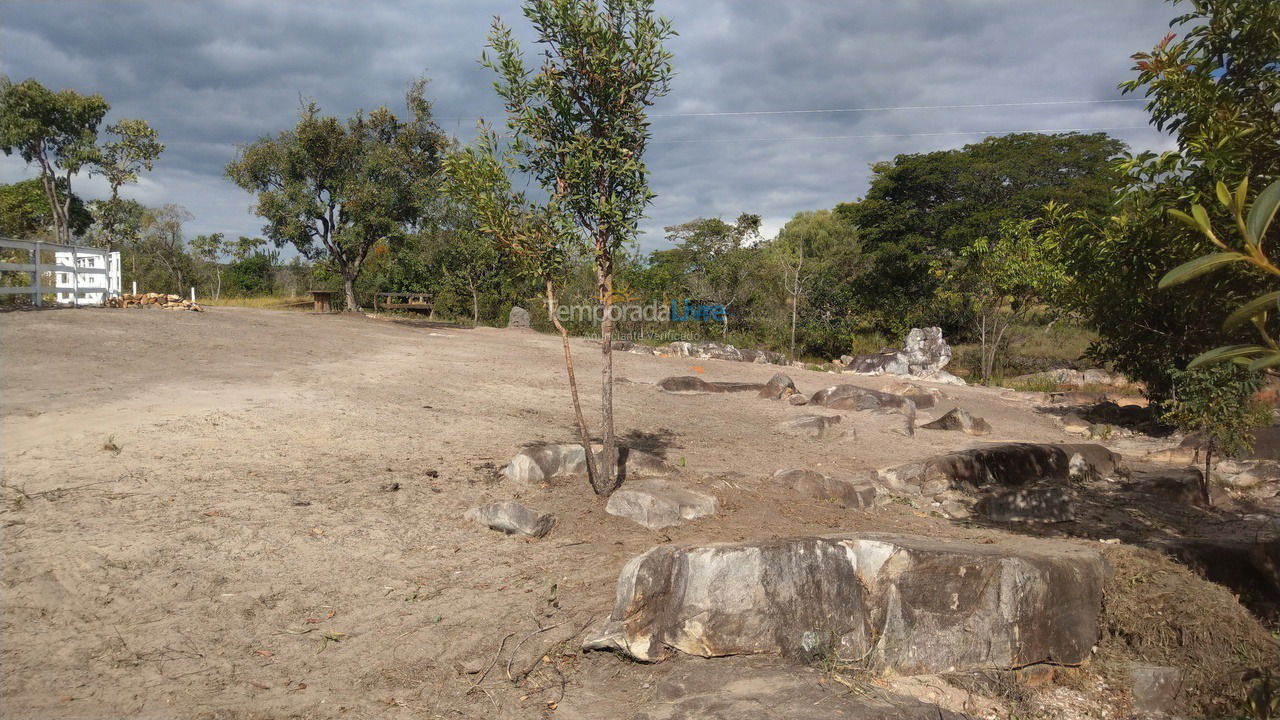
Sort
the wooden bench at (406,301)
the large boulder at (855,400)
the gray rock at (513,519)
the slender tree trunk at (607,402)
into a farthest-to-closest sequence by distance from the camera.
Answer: the wooden bench at (406,301) < the large boulder at (855,400) < the slender tree trunk at (607,402) < the gray rock at (513,519)

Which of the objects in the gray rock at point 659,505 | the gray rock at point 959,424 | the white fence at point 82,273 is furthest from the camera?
the white fence at point 82,273

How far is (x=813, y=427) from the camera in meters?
10.2

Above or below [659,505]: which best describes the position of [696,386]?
above

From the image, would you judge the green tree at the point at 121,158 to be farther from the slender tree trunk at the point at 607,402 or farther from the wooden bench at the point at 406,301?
the slender tree trunk at the point at 607,402

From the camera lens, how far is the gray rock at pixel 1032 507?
21.9 ft

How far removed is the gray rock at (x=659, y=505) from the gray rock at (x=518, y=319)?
19.6m

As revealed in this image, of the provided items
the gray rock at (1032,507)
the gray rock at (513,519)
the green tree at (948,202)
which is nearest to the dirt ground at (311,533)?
the gray rock at (513,519)

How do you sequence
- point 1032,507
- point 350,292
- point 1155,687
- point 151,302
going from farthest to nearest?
point 350,292
point 151,302
point 1032,507
point 1155,687

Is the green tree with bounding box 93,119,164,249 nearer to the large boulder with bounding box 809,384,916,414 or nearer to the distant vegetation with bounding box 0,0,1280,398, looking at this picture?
the distant vegetation with bounding box 0,0,1280,398

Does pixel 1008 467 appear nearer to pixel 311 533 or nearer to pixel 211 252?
pixel 311 533

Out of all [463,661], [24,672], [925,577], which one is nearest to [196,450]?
[24,672]

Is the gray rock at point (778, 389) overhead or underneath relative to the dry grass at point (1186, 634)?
overhead

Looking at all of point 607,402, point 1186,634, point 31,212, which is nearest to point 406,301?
point 31,212

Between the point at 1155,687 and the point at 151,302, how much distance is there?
65.6 ft
